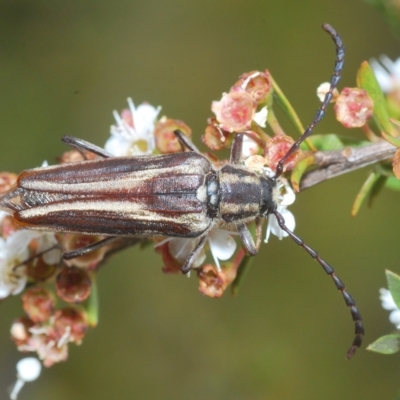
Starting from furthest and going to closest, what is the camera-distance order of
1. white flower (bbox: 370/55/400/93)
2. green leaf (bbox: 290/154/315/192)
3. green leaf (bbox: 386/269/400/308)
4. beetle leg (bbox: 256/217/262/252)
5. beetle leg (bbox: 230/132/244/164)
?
white flower (bbox: 370/55/400/93), beetle leg (bbox: 256/217/262/252), beetle leg (bbox: 230/132/244/164), green leaf (bbox: 290/154/315/192), green leaf (bbox: 386/269/400/308)

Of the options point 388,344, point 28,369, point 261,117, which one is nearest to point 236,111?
point 261,117

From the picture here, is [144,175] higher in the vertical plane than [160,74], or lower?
lower

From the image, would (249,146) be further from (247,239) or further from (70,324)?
(70,324)

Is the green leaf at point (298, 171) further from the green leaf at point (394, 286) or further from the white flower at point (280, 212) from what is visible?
the green leaf at point (394, 286)

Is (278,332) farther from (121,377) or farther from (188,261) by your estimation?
(188,261)

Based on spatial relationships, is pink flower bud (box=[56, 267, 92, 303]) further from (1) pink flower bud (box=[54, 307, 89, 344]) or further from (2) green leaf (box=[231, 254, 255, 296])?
(2) green leaf (box=[231, 254, 255, 296])

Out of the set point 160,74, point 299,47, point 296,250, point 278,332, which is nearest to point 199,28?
point 160,74

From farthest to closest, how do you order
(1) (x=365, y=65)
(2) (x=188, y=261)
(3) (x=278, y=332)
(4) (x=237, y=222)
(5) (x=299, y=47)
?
(5) (x=299, y=47), (3) (x=278, y=332), (4) (x=237, y=222), (2) (x=188, y=261), (1) (x=365, y=65)

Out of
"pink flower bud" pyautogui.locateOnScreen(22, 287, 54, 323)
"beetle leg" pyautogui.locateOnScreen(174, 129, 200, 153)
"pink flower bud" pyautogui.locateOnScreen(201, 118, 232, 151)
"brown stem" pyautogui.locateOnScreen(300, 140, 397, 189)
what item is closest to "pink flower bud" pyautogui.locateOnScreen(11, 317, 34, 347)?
"pink flower bud" pyautogui.locateOnScreen(22, 287, 54, 323)
